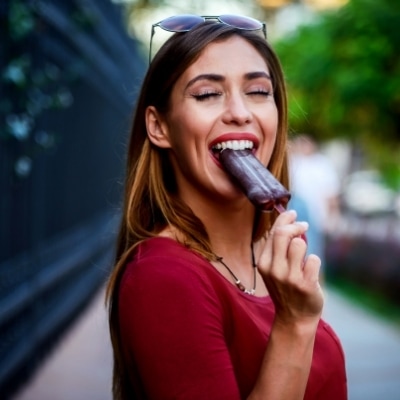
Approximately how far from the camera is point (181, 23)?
248cm

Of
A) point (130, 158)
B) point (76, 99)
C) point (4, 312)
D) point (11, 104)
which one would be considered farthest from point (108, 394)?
point (130, 158)

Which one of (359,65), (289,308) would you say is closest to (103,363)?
(359,65)

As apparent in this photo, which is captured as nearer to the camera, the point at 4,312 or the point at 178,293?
the point at 178,293

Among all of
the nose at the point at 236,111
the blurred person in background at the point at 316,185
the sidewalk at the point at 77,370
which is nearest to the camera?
the nose at the point at 236,111

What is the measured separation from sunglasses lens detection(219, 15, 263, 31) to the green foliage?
917 centimetres

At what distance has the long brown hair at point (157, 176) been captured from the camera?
2373 millimetres

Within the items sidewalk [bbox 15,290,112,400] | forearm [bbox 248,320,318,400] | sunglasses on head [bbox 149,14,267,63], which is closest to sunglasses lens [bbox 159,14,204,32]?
sunglasses on head [bbox 149,14,267,63]

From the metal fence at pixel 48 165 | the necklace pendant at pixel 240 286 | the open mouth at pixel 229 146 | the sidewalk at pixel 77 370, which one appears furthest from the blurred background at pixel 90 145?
the necklace pendant at pixel 240 286

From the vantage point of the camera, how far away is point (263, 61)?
2482 mm

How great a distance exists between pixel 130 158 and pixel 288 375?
0.79m

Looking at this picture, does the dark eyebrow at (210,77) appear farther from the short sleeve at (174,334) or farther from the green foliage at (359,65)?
the green foliage at (359,65)

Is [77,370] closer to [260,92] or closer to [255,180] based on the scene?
[260,92]

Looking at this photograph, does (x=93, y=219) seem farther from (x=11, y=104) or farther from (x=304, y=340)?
(x=304, y=340)

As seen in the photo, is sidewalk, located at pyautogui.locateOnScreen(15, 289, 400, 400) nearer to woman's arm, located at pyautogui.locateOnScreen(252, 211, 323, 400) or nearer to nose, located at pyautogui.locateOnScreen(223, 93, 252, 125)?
nose, located at pyautogui.locateOnScreen(223, 93, 252, 125)
